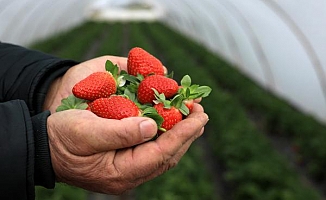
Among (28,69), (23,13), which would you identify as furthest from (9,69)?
(23,13)

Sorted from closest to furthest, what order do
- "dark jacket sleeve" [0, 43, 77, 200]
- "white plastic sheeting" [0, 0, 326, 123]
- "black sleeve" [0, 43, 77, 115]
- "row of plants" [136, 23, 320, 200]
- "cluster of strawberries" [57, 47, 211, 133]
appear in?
1. "dark jacket sleeve" [0, 43, 77, 200]
2. "cluster of strawberries" [57, 47, 211, 133]
3. "black sleeve" [0, 43, 77, 115]
4. "row of plants" [136, 23, 320, 200]
5. "white plastic sheeting" [0, 0, 326, 123]

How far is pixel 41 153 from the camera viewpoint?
176 centimetres

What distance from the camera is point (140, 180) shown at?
1964mm

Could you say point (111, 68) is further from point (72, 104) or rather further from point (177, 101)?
point (177, 101)

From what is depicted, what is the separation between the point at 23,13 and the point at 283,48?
29.4 feet

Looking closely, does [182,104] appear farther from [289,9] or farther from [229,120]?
[289,9]

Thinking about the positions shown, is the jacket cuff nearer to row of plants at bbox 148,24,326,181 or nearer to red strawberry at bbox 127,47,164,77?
red strawberry at bbox 127,47,164,77

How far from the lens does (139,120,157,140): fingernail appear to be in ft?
5.63

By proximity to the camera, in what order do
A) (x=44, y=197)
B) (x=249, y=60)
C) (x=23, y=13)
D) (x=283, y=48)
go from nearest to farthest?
(x=44, y=197), (x=283, y=48), (x=249, y=60), (x=23, y=13)

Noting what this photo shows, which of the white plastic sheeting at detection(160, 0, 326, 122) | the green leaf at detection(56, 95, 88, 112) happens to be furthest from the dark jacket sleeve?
the white plastic sheeting at detection(160, 0, 326, 122)

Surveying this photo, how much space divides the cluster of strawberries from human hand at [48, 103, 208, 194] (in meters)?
0.08

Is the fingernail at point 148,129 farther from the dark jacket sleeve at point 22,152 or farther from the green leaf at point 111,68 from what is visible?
the green leaf at point 111,68

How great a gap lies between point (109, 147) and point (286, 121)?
6.52 metres

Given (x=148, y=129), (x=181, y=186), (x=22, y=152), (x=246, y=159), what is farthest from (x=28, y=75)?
(x=246, y=159)
